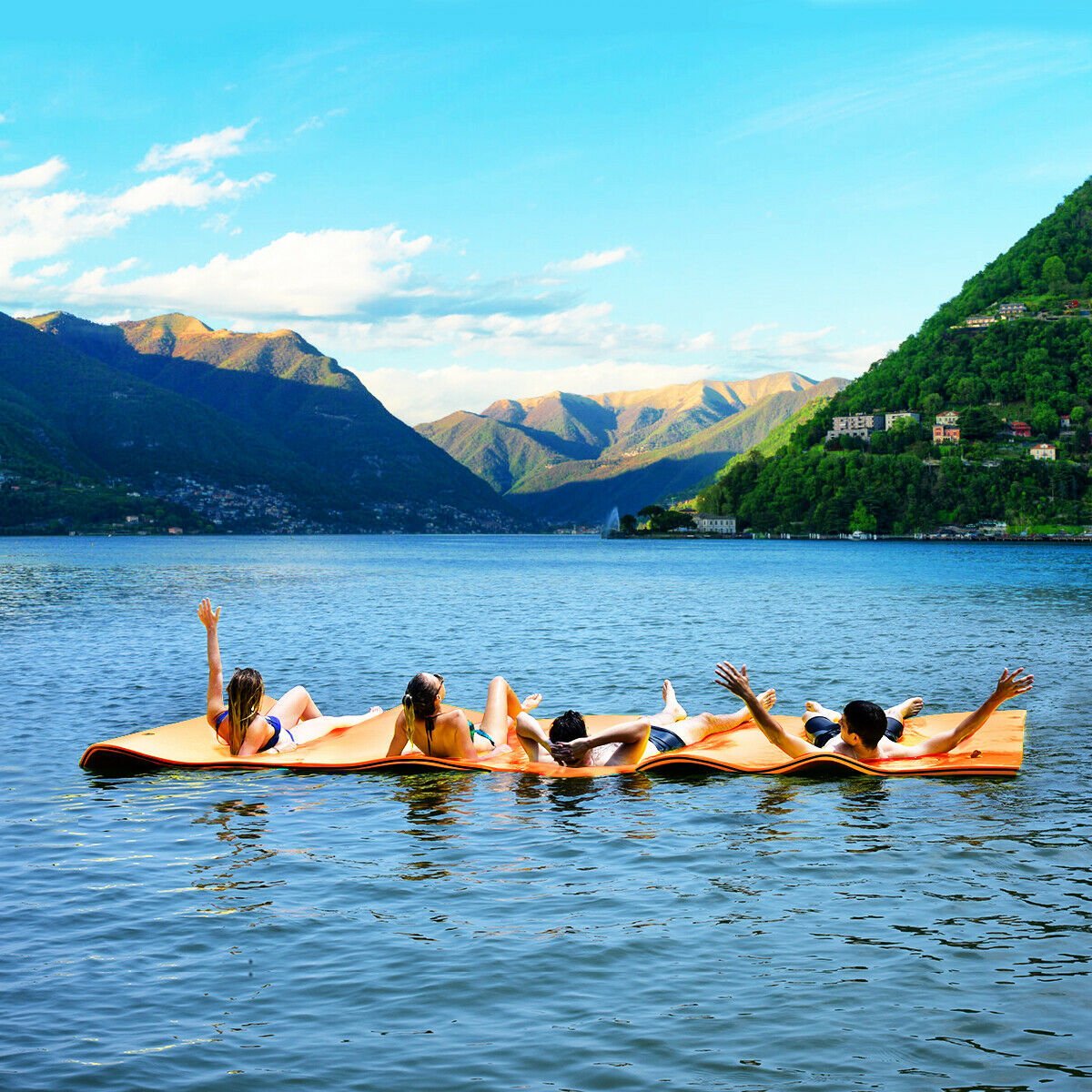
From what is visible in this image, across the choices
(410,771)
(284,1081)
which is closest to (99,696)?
(410,771)

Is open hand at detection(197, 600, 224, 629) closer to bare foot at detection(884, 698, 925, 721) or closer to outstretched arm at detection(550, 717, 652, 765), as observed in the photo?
outstretched arm at detection(550, 717, 652, 765)

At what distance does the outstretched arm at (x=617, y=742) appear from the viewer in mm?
15727

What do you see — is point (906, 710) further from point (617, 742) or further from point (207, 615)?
point (207, 615)

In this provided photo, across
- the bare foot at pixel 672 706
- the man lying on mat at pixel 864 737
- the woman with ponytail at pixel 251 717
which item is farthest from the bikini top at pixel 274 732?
the man lying on mat at pixel 864 737

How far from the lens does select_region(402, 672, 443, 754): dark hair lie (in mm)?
15562

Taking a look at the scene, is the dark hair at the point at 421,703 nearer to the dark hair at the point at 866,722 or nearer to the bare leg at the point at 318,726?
the bare leg at the point at 318,726

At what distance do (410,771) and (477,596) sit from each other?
5553cm

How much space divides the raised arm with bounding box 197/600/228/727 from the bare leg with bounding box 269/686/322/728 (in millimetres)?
1015

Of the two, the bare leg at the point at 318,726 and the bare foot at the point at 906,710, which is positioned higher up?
the bare foot at the point at 906,710

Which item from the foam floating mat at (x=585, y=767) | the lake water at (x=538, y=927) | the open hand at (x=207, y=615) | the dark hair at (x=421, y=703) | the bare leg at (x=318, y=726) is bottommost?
the lake water at (x=538, y=927)

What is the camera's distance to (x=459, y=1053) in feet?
25.1

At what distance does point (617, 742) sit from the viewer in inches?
631

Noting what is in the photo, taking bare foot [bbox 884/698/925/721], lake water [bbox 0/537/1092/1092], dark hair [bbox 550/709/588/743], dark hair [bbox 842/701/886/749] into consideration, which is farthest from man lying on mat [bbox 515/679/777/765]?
bare foot [bbox 884/698/925/721]

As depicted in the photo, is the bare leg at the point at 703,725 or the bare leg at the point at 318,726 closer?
the bare leg at the point at 703,725
